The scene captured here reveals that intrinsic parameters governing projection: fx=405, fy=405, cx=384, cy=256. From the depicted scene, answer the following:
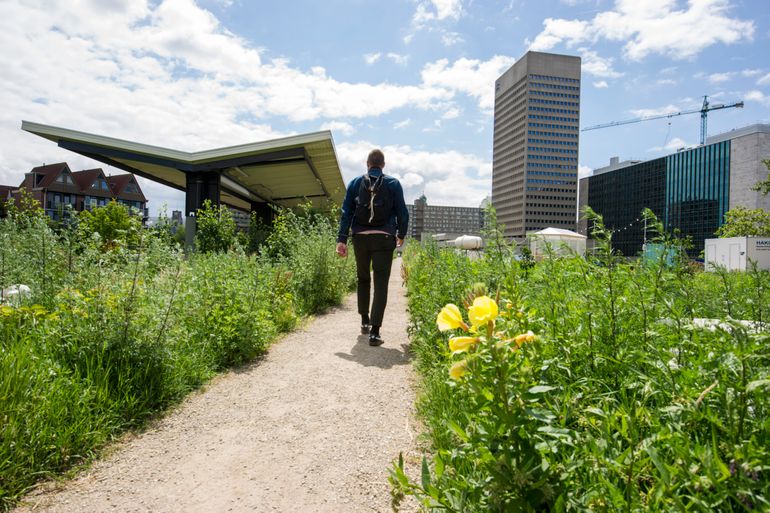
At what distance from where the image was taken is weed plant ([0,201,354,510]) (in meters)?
2.07

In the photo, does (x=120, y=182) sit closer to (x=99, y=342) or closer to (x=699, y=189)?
(x=99, y=342)

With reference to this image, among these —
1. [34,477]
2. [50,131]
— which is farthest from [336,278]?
[50,131]

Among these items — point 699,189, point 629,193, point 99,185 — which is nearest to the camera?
point 99,185

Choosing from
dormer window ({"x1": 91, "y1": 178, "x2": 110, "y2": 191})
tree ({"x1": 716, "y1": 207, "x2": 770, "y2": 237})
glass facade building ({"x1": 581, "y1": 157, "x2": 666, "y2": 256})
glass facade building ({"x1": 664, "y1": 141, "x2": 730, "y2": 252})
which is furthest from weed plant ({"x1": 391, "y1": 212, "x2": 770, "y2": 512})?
glass facade building ({"x1": 581, "y1": 157, "x2": 666, "y2": 256})

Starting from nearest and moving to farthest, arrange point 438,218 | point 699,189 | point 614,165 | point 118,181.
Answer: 1. point 118,181
2. point 699,189
3. point 614,165
4. point 438,218

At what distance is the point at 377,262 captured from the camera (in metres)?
4.73

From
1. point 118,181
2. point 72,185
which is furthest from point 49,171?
point 118,181

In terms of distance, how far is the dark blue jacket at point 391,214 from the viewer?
15.9 feet

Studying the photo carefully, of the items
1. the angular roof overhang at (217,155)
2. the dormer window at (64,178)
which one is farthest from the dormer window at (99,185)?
the angular roof overhang at (217,155)

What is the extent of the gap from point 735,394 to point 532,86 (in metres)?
173

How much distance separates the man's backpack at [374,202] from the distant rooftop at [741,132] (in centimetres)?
10699

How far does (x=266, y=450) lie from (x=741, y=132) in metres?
124

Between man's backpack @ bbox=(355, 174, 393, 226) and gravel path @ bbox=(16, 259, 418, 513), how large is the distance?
5.85 ft

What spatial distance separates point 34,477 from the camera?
6.43 feet
